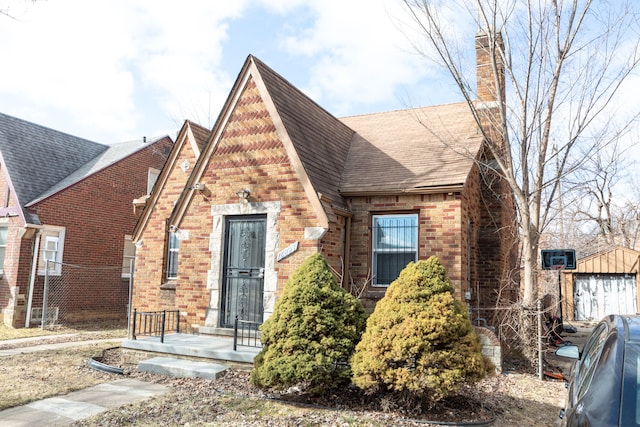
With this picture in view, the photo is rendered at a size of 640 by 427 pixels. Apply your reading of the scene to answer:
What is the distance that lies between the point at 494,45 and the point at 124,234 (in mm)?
15457

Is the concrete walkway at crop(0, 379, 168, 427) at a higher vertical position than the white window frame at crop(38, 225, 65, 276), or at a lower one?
lower

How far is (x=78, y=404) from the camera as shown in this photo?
656 cm

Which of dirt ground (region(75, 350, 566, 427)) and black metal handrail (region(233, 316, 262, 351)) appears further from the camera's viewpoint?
black metal handrail (region(233, 316, 262, 351))

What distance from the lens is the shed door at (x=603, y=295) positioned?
21047 mm

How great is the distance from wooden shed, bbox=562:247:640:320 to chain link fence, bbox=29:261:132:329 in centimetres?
1907

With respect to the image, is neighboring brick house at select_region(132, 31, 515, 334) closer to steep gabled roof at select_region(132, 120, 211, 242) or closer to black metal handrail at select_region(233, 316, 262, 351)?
black metal handrail at select_region(233, 316, 262, 351)

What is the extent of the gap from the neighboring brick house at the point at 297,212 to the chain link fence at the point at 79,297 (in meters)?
7.75

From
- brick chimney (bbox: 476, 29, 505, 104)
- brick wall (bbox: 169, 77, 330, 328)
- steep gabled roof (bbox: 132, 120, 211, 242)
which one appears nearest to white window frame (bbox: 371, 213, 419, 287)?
brick wall (bbox: 169, 77, 330, 328)

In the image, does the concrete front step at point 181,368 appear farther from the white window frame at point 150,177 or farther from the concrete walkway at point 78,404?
the white window frame at point 150,177

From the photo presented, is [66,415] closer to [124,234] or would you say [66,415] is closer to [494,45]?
[494,45]

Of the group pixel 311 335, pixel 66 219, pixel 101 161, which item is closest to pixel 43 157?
pixel 101 161

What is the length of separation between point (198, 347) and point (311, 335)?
320 centimetres

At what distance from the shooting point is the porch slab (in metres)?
8.31

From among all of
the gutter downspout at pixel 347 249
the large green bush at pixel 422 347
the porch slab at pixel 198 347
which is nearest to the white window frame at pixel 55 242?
the porch slab at pixel 198 347
